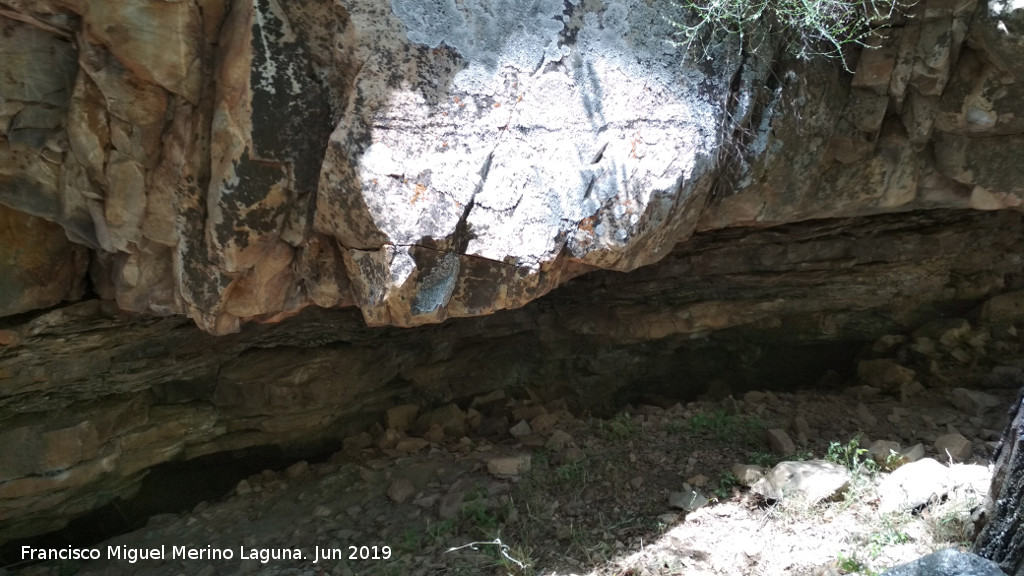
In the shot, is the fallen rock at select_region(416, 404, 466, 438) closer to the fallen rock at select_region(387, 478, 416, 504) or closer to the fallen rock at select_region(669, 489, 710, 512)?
the fallen rock at select_region(387, 478, 416, 504)

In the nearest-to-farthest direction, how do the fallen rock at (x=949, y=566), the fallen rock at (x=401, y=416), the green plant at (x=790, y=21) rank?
the fallen rock at (x=949, y=566) → the green plant at (x=790, y=21) → the fallen rock at (x=401, y=416)

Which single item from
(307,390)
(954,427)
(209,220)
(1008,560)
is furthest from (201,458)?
(954,427)

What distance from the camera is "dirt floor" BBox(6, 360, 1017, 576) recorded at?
257 cm

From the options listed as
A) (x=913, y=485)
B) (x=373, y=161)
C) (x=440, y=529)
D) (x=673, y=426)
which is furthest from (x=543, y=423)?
(x=373, y=161)

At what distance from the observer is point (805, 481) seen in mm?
2762

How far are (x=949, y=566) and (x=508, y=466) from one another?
1.84 metres

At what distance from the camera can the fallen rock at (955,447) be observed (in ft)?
9.93

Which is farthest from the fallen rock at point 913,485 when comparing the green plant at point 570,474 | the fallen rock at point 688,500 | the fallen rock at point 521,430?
the fallen rock at point 521,430

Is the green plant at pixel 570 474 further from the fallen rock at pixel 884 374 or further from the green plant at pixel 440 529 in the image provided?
the fallen rock at pixel 884 374

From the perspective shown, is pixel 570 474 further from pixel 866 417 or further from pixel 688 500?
pixel 866 417

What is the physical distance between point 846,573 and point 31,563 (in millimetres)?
3754

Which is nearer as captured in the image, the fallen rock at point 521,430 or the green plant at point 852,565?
the green plant at point 852,565

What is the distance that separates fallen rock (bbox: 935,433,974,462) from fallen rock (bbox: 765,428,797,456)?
65 cm

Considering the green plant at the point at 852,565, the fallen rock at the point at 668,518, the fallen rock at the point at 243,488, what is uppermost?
the green plant at the point at 852,565
